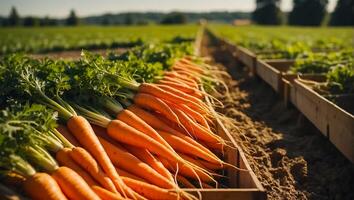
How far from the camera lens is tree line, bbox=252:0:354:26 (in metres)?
65.9

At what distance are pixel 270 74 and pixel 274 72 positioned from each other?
42cm

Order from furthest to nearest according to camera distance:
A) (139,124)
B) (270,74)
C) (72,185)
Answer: (270,74)
(139,124)
(72,185)

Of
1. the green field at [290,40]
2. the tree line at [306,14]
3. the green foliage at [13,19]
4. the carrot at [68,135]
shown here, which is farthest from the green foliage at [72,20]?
the carrot at [68,135]

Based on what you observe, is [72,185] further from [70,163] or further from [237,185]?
[237,185]

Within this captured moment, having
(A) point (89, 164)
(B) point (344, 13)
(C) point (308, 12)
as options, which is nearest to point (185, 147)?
(A) point (89, 164)

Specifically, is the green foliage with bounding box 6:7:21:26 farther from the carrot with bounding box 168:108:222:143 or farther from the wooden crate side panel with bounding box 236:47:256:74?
the carrot with bounding box 168:108:222:143

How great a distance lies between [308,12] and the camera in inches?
3253

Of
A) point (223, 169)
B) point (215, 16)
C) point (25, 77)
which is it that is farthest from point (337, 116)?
point (215, 16)

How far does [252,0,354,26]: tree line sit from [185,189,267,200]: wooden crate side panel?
6492 centimetres

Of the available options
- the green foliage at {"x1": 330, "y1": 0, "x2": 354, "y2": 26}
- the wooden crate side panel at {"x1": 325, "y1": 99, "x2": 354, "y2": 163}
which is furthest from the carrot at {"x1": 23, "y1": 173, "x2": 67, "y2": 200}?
the green foliage at {"x1": 330, "y1": 0, "x2": 354, "y2": 26}

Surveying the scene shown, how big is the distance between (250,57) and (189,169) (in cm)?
712

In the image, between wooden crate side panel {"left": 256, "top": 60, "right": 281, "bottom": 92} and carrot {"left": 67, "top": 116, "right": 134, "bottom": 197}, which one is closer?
carrot {"left": 67, "top": 116, "right": 134, "bottom": 197}

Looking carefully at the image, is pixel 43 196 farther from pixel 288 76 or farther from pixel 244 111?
pixel 288 76

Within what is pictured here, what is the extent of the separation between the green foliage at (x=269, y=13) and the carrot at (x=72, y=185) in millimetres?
96785
